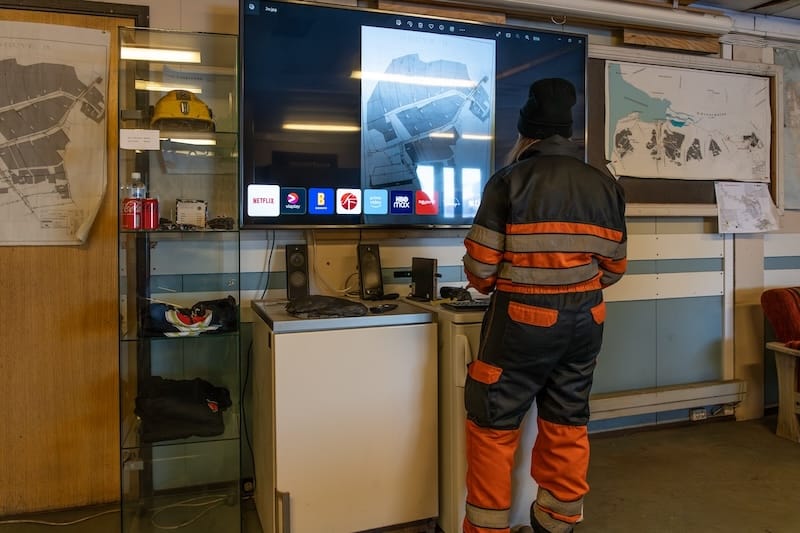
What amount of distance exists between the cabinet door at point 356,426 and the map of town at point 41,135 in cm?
125

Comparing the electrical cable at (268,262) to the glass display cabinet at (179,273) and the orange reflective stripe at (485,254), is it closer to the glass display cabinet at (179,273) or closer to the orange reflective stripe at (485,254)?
the glass display cabinet at (179,273)

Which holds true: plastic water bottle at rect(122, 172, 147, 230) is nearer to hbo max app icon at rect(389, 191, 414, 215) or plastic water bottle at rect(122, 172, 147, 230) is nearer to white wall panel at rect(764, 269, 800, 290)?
hbo max app icon at rect(389, 191, 414, 215)

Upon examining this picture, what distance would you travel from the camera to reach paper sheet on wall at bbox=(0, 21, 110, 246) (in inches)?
90.3

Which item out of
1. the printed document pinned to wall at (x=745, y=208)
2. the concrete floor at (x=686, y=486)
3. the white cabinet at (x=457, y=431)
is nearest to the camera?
the white cabinet at (x=457, y=431)

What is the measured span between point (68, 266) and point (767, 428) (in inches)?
153

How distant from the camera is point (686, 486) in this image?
261 centimetres

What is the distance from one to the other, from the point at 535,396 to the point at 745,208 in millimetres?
2369

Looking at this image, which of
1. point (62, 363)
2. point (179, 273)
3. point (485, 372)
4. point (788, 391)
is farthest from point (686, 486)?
point (62, 363)

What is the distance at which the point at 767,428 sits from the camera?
3369mm

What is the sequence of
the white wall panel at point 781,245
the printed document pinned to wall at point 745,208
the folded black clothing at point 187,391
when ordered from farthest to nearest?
the white wall panel at point 781,245, the printed document pinned to wall at point 745,208, the folded black clothing at point 187,391

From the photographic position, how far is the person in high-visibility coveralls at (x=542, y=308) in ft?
5.83

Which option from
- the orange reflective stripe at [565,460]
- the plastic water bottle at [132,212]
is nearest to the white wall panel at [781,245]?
the orange reflective stripe at [565,460]

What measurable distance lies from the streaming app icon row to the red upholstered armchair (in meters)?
2.14

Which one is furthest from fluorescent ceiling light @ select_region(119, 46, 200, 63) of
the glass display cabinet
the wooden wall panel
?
the wooden wall panel
